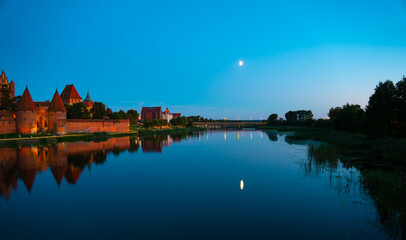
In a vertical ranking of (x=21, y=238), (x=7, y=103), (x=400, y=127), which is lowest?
(x=21, y=238)

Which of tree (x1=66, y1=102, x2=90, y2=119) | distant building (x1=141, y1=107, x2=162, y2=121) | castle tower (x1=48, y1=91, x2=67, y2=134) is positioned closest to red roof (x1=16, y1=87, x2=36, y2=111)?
castle tower (x1=48, y1=91, x2=67, y2=134)

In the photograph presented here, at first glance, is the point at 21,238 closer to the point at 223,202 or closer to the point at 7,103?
the point at 223,202

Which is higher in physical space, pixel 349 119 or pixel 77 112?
pixel 77 112

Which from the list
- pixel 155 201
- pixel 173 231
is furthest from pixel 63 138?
pixel 173 231

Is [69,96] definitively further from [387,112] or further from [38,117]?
[387,112]

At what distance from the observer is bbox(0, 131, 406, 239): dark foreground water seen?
29.6 ft

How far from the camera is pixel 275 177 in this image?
17344 mm

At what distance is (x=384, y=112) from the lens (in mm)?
30375

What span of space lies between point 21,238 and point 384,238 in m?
12.7

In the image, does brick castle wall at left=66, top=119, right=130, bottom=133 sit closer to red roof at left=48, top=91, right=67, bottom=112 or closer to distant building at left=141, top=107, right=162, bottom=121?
red roof at left=48, top=91, right=67, bottom=112

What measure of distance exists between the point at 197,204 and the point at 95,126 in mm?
55100

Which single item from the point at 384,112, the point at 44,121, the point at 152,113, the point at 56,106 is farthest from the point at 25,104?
the point at 152,113

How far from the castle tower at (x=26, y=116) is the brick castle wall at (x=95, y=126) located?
886 cm

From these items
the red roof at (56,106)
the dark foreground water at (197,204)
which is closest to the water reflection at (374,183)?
the dark foreground water at (197,204)
